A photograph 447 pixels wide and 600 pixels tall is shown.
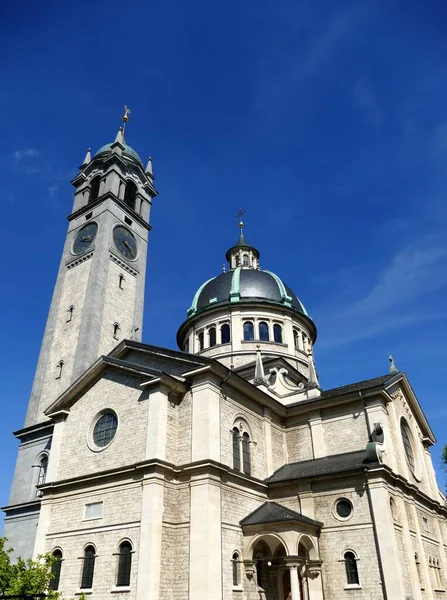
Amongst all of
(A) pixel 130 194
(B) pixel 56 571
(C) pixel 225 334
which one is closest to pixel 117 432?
(B) pixel 56 571

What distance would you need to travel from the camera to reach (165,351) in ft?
77.8

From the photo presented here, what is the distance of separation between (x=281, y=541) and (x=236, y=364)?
1600 cm

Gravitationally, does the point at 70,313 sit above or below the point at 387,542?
above

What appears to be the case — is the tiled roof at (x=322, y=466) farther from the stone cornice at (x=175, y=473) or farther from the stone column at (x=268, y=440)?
the stone cornice at (x=175, y=473)

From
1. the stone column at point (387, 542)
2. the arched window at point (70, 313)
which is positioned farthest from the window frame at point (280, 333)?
the stone column at point (387, 542)

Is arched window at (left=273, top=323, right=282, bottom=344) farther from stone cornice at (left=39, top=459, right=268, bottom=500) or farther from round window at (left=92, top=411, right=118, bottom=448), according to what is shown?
round window at (left=92, top=411, right=118, bottom=448)

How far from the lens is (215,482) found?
1927cm

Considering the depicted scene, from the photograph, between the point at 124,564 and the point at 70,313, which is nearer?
the point at 124,564

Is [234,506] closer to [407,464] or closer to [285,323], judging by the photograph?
[407,464]

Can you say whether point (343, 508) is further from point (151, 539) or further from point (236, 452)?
point (151, 539)

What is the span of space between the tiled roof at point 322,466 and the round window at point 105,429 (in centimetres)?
755

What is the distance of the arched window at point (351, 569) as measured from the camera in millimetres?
20031

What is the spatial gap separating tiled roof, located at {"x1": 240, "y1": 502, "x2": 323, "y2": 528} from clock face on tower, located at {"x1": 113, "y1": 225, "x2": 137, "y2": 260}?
20808 millimetres

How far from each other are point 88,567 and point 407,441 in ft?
56.7
